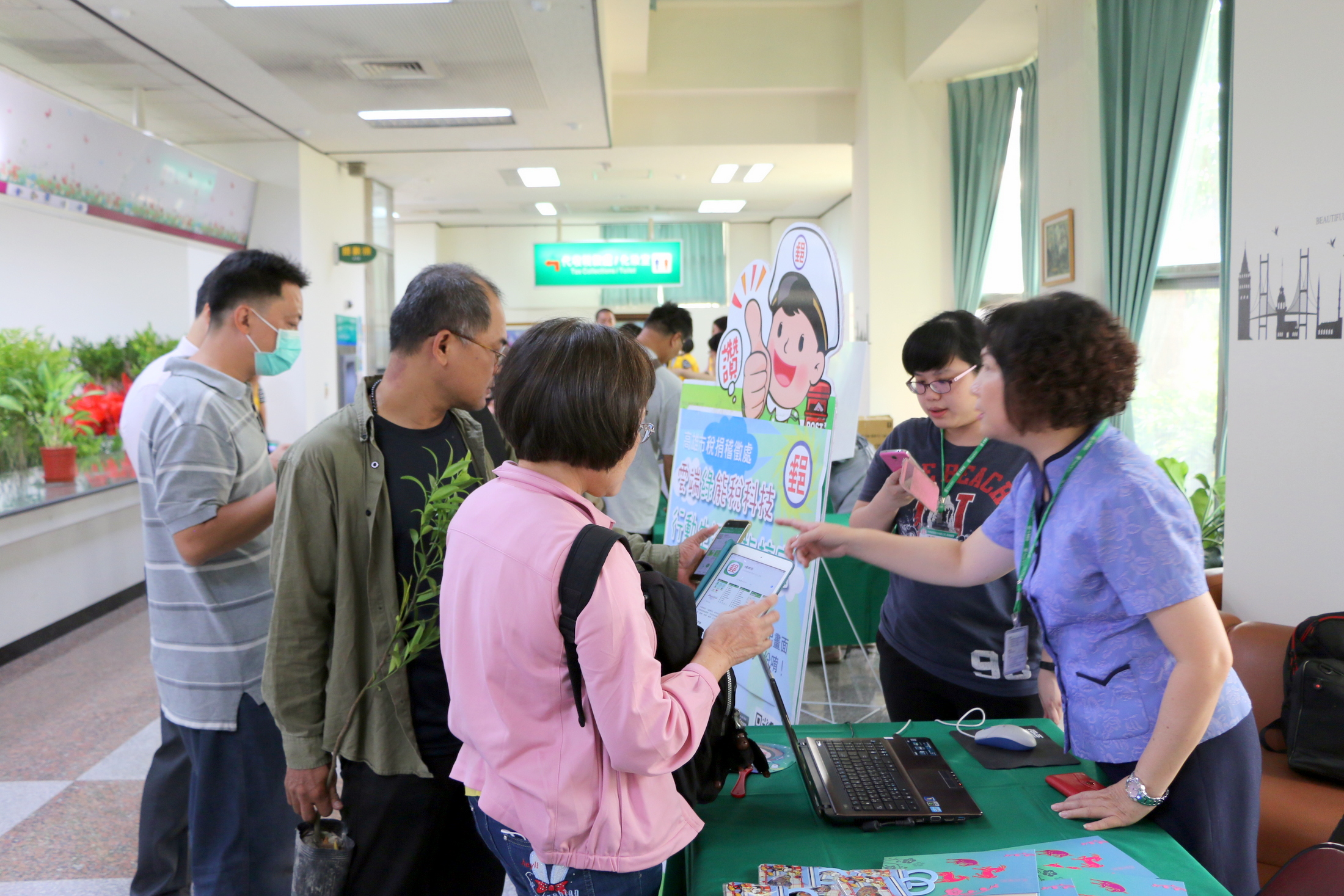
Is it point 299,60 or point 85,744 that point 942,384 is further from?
point 299,60

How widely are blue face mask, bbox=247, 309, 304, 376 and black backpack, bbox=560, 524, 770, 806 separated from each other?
1.54 metres

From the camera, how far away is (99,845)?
2.59m

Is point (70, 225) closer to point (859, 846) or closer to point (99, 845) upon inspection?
point (99, 845)

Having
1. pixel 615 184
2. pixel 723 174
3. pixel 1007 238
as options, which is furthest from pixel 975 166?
pixel 615 184

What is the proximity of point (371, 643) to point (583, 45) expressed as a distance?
4.56 m

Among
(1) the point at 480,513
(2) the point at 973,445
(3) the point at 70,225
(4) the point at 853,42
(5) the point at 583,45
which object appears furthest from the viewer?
(4) the point at 853,42

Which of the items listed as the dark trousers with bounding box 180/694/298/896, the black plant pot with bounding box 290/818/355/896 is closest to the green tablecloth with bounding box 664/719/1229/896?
the black plant pot with bounding box 290/818/355/896

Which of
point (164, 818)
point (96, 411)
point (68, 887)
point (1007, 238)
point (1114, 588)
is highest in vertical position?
point (1007, 238)

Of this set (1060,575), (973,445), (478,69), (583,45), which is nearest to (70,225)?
(478,69)

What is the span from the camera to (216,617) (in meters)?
1.90

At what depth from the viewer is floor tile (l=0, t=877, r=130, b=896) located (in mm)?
2346

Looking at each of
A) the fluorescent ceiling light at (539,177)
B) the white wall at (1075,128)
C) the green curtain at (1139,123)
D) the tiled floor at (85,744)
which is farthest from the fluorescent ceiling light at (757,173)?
the tiled floor at (85,744)

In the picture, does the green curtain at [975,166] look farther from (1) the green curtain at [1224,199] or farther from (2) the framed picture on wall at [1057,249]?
(1) the green curtain at [1224,199]

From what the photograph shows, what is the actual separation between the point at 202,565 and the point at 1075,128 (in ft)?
15.8
